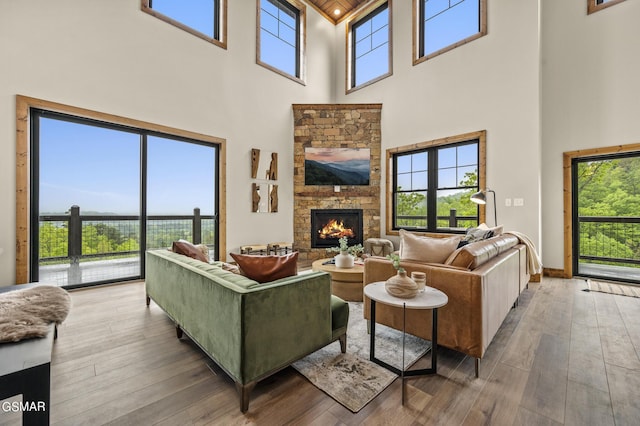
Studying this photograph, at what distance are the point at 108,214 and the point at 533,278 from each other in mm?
6221

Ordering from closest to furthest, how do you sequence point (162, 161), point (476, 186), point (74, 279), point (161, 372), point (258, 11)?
point (161, 372)
point (74, 279)
point (162, 161)
point (476, 186)
point (258, 11)

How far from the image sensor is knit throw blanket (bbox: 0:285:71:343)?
136cm

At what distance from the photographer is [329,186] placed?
219 inches

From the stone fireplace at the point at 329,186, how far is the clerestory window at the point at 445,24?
1381 mm

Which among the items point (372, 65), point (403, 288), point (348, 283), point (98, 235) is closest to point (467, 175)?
point (348, 283)

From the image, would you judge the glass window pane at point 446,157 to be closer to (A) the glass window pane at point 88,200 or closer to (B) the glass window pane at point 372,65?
(B) the glass window pane at point 372,65

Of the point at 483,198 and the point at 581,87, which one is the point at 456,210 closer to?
the point at 483,198

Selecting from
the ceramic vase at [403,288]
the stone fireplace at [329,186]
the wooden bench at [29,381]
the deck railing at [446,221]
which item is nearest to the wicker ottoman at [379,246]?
the stone fireplace at [329,186]

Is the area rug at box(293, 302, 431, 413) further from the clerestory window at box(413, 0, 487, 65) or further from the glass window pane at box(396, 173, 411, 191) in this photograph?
the clerestory window at box(413, 0, 487, 65)

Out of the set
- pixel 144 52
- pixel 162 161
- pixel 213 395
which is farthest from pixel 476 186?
pixel 144 52

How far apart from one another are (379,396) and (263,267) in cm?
101

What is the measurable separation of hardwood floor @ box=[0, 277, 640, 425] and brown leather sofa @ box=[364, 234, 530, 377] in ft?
0.79

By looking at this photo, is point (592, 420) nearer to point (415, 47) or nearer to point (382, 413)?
point (382, 413)

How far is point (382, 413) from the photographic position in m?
1.40
